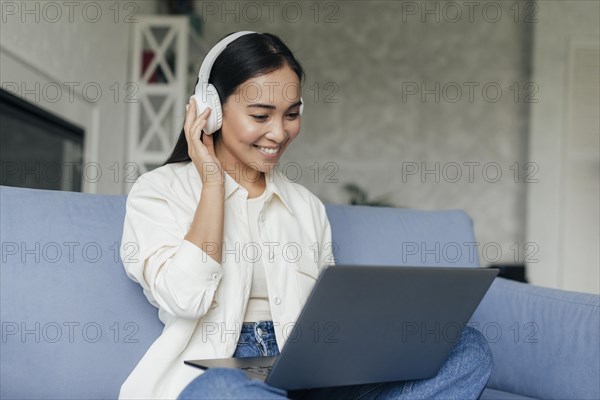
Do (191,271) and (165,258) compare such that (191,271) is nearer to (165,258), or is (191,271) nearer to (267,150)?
(165,258)

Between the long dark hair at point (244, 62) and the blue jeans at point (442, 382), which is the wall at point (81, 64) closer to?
the long dark hair at point (244, 62)

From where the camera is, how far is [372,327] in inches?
47.1

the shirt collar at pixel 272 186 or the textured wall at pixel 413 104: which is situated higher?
the textured wall at pixel 413 104

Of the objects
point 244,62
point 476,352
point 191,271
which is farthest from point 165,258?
point 476,352

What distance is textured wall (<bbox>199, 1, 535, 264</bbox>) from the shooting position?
4.91m

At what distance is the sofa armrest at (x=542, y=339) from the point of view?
67.2 inches

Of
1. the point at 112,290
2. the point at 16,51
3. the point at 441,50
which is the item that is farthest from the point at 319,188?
the point at 112,290

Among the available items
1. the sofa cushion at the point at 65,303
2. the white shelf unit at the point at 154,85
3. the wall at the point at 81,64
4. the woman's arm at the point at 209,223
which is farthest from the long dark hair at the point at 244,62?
the white shelf unit at the point at 154,85

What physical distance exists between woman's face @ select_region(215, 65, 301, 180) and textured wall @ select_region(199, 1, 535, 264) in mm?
3314

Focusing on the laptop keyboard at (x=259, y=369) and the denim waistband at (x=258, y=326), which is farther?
the denim waistband at (x=258, y=326)

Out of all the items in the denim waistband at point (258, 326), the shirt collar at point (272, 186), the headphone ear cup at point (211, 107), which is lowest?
the denim waistband at point (258, 326)

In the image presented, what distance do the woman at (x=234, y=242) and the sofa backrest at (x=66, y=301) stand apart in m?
0.11

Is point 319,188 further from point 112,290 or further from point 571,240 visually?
point 112,290

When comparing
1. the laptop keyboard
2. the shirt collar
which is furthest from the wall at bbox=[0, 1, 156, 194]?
the laptop keyboard
